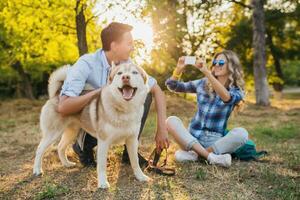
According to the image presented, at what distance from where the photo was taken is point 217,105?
15.2 ft

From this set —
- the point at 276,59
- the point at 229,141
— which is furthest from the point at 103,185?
the point at 276,59

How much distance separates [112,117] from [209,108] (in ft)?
4.98

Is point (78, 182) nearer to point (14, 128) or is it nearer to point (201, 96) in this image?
point (201, 96)

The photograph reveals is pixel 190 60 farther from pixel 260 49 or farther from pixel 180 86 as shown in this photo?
pixel 260 49

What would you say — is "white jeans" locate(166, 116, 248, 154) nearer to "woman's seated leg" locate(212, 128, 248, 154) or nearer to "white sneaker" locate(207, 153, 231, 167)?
"woman's seated leg" locate(212, 128, 248, 154)

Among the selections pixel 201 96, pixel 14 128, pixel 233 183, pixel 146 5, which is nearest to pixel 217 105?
pixel 201 96

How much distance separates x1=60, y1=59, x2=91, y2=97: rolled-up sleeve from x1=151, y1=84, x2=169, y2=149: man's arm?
0.72 m

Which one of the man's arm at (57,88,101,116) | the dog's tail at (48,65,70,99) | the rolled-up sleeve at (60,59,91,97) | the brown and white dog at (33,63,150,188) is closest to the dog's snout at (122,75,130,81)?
the brown and white dog at (33,63,150,188)

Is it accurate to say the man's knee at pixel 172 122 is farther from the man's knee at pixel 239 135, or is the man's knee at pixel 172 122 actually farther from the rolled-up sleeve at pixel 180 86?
the man's knee at pixel 239 135

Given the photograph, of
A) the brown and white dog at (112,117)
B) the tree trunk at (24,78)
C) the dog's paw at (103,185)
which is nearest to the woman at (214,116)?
the brown and white dog at (112,117)

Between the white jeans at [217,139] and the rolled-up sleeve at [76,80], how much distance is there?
122 centimetres

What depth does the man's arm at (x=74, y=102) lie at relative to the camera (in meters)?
3.80

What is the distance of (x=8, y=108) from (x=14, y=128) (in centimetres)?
507

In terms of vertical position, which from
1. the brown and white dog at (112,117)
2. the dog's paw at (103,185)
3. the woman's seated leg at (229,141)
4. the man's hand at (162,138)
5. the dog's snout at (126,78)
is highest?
the dog's snout at (126,78)
